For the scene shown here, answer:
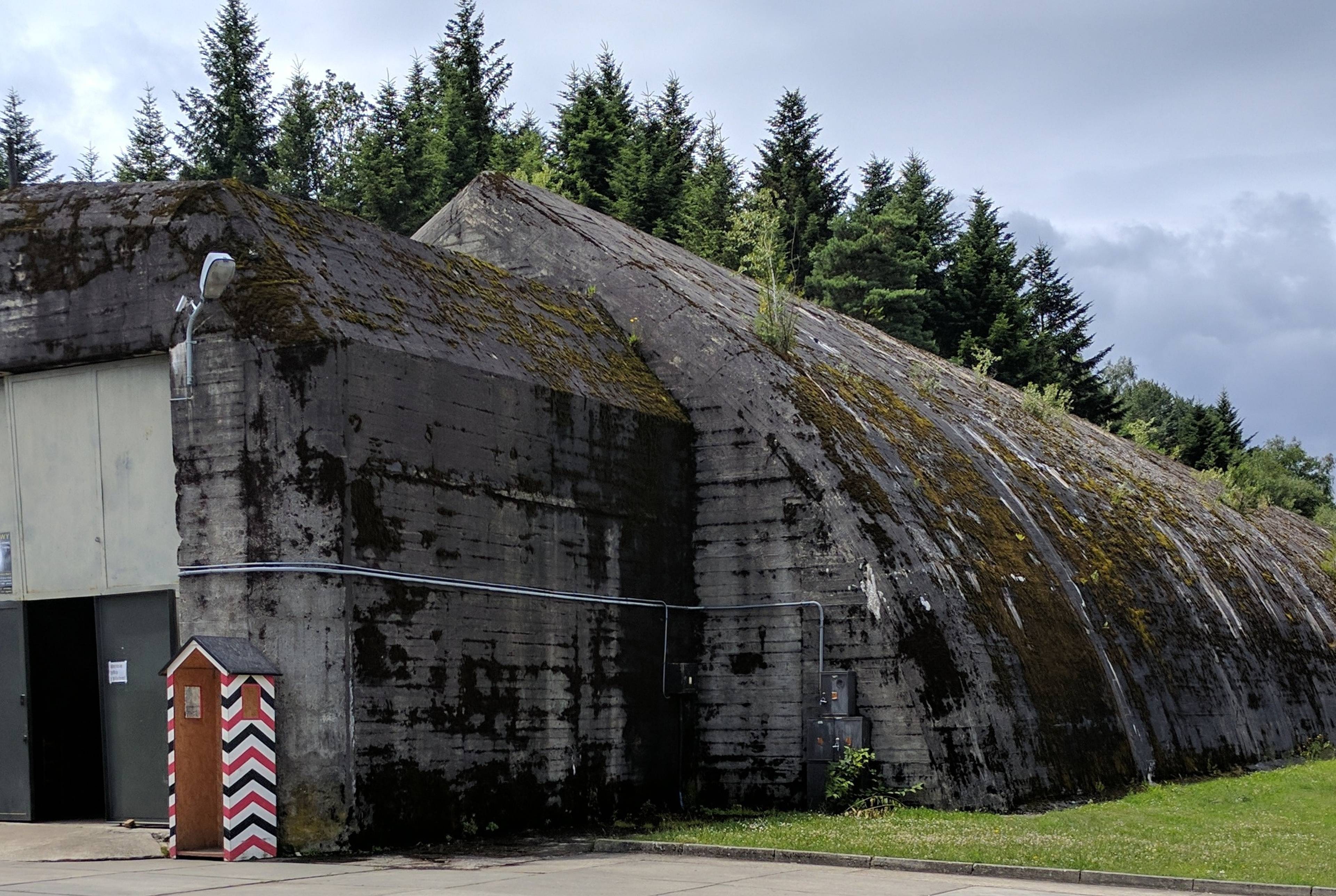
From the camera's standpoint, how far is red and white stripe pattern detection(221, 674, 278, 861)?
1306 cm

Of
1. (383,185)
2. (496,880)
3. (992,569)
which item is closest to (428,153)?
(383,185)

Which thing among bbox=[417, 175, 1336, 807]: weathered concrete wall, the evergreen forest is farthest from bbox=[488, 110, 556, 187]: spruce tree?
bbox=[417, 175, 1336, 807]: weathered concrete wall

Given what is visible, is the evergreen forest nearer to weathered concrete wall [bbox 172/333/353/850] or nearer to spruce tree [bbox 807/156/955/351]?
spruce tree [bbox 807/156/955/351]

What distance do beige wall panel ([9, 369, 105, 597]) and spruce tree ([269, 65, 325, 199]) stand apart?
137 ft

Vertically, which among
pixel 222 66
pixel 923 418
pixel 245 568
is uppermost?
pixel 222 66

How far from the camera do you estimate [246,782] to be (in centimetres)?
1318

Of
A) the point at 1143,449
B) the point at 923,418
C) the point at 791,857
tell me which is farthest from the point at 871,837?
the point at 1143,449

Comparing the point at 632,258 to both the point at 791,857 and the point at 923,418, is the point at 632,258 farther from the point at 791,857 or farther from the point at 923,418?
the point at 791,857

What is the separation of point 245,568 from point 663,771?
619 centimetres

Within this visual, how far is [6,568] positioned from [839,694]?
919 cm

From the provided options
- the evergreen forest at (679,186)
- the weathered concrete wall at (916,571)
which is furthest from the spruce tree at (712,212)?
the weathered concrete wall at (916,571)

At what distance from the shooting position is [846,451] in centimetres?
1862

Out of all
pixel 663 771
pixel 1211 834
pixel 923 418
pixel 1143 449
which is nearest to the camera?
pixel 1211 834

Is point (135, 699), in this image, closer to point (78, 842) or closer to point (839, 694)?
point (78, 842)
